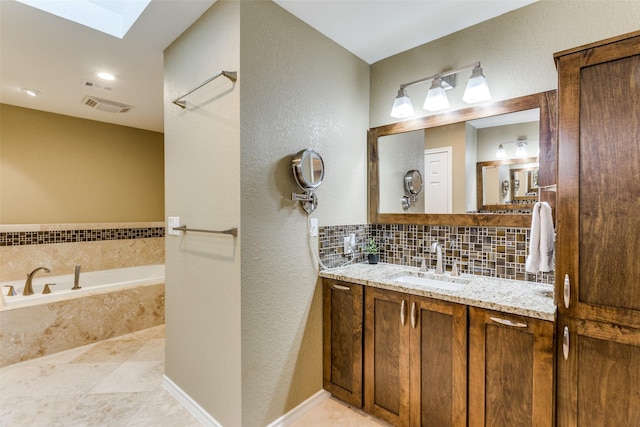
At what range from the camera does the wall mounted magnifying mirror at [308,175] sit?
1.85m

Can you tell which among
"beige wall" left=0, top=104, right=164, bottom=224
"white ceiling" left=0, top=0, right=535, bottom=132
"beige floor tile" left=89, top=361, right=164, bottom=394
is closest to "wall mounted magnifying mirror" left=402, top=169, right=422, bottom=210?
"white ceiling" left=0, top=0, right=535, bottom=132

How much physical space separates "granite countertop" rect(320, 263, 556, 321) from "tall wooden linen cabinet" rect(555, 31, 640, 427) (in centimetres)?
14

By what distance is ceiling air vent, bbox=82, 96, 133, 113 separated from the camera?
3146 mm

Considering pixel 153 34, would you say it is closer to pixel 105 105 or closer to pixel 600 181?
pixel 105 105

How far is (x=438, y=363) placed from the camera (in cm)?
159

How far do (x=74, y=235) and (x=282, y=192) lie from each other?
3.30 meters

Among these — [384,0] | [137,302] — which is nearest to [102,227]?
[137,302]

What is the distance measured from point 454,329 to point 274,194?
120 cm

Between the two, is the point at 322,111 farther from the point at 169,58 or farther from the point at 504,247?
the point at 504,247

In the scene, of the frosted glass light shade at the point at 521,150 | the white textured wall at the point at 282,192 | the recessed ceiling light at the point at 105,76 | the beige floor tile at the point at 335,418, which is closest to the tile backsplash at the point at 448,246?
the white textured wall at the point at 282,192

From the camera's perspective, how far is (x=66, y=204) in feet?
12.0

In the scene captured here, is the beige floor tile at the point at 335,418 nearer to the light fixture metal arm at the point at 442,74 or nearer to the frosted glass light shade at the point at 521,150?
the frosted glass light shade at the point at 521,150

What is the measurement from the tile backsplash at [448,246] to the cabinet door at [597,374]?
0.56 meters

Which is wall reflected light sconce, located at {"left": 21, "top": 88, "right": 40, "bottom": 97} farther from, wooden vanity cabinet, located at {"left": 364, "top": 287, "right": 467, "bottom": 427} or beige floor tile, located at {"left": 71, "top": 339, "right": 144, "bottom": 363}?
wooden vanity cabinet, located at {"left": 364, "top": 287, "right": 467, "bottom": 427}
